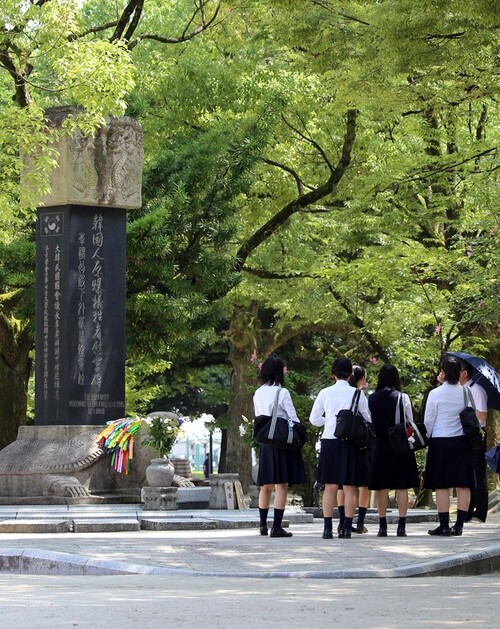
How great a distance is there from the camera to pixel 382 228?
24828 mm

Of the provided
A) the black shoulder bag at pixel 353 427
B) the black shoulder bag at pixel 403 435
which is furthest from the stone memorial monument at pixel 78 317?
the black shoulder bag at pixel 353 427

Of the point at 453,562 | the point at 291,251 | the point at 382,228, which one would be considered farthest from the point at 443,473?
Result: the point at 291,251

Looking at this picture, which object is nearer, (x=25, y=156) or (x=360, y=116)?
(x=25, y=156)

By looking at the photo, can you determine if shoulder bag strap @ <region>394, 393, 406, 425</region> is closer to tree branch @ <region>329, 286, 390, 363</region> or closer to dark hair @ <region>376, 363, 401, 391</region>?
dark hair @ <region>376, 363, 401, 391</region>

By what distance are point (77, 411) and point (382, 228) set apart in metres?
8.68

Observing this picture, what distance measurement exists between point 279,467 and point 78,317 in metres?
5.62

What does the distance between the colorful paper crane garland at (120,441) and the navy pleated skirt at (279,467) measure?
4.35 m

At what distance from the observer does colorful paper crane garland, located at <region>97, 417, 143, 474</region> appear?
17.7 metres

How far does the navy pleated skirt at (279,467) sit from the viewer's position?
13.5 m

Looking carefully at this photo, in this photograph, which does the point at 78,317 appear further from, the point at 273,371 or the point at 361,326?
the point at 361,326

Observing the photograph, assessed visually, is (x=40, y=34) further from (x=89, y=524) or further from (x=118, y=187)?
(x=89, y=524)

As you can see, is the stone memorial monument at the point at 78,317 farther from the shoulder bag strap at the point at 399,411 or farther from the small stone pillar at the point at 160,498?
the shoulder bag strap at the point at 399,411

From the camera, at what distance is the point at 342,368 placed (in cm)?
1336

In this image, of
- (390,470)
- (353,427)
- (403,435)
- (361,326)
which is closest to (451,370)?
(403,435)
